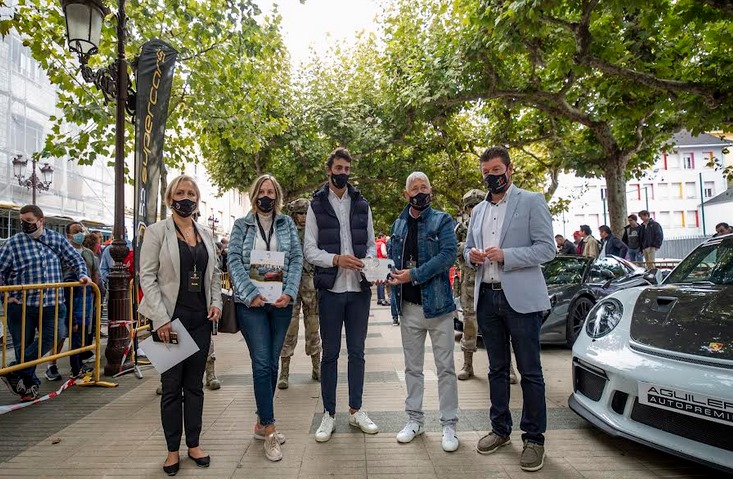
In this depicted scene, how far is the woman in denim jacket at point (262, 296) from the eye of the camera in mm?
3803

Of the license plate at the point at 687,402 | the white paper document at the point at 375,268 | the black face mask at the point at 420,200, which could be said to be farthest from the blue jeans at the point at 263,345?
the license plate at the point at 687,402

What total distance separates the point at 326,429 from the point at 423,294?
1.30m

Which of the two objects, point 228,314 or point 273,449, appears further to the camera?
point 228,314

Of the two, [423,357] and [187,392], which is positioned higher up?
[423,357]

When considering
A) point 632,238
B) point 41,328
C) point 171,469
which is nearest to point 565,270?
point 171,469

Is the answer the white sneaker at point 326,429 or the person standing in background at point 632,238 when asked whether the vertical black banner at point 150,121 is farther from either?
the person standing in background at point 632,238

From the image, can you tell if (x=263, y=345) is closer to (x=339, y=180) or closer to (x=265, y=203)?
(x=265, y=203)

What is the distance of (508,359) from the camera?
3.80 metres

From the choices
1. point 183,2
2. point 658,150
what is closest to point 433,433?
point 183,2

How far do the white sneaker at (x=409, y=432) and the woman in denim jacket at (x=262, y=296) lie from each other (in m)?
0.91

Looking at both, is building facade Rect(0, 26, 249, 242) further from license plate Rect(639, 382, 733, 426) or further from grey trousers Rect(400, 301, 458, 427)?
license plate Rect(639, 382, 733, 426)

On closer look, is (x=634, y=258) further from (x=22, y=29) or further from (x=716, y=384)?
(x=22, y=29)

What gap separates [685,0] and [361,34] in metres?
18.0

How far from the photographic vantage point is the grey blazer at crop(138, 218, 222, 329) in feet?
11.4
